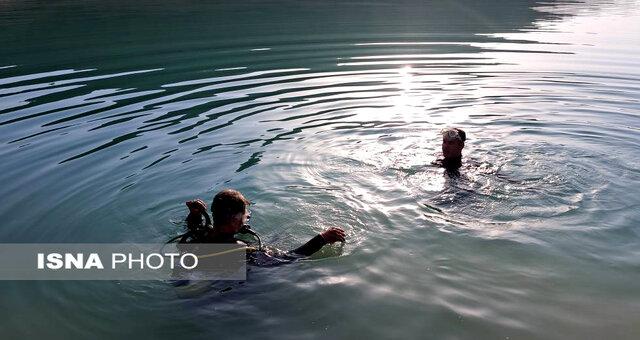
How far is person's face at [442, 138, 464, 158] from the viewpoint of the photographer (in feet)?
32.9

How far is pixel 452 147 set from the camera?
397 inches

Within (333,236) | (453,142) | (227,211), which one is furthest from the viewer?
(453,142)

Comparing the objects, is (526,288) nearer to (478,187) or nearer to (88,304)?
(478,187)


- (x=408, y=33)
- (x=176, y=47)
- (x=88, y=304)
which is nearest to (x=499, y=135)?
(x=88, y=304)

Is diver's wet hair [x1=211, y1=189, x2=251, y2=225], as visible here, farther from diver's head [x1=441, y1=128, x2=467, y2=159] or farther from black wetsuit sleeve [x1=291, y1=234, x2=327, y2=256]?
diver's head [x1=441, y1=128, x2=467, y2=159]

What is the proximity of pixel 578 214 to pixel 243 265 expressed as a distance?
17.3 ft

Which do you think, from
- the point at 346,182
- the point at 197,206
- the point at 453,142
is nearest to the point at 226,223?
the point at 197,206

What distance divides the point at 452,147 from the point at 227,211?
17.3ft

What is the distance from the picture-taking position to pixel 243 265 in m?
6.56

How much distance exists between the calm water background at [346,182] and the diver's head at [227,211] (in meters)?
0.76

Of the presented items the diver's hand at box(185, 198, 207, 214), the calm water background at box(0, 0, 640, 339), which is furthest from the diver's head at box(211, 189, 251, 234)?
the calm water background at box(0, 0, 640, 339)

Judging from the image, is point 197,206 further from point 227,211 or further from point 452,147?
point 452,147

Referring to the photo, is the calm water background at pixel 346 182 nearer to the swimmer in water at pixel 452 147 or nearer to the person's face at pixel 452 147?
the swimmer in water at pixel 452 147

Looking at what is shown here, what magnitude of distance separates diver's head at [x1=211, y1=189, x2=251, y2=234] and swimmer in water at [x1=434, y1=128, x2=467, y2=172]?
198 inches
